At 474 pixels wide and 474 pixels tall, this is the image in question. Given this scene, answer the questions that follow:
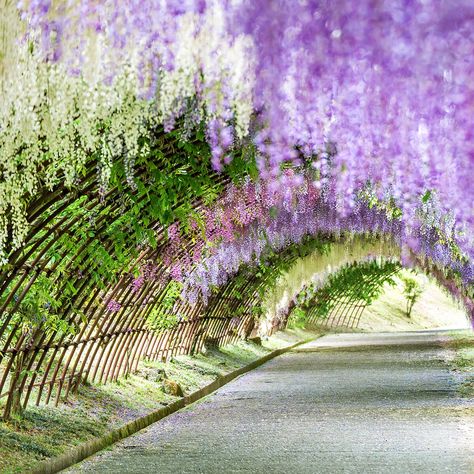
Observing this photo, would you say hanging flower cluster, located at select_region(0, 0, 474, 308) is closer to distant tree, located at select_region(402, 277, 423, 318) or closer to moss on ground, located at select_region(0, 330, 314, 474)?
moss on ground, located at select_region(0, 330, 314, 474)

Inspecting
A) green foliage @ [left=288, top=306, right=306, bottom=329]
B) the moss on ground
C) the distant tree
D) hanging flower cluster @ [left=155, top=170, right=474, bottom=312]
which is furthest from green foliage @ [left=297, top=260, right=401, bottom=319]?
hanging flower cluster @ [left=155, top=170, right=474, bottom=312]

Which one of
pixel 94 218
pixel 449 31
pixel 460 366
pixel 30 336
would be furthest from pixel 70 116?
pixel 460 366

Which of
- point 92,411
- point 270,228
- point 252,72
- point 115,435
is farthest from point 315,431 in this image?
point 252,72

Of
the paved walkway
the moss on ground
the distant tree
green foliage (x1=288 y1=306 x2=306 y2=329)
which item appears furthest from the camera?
the distant tree

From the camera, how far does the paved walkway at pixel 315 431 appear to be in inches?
315

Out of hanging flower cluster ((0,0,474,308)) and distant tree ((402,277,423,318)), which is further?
distant tree ((402,277,423,318))

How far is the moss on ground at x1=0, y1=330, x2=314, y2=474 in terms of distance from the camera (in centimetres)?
839

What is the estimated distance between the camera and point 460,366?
60.8 feet

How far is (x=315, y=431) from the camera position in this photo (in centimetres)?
996

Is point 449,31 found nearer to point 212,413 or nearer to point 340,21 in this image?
point 340,21

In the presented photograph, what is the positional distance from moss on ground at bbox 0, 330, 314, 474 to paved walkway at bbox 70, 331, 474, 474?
0.34 m

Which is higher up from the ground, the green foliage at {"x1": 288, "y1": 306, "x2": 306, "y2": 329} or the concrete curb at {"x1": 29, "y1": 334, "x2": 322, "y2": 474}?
the green foliage at {"x1": 288, "y1": 306, "x2": 306, "y2": 329}

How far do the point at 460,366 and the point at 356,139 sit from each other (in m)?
12.7

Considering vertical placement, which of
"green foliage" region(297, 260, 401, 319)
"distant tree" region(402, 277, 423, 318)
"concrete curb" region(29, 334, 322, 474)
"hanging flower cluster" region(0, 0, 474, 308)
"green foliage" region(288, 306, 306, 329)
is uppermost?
"distant tree" region(402, 277, 423, 318)
